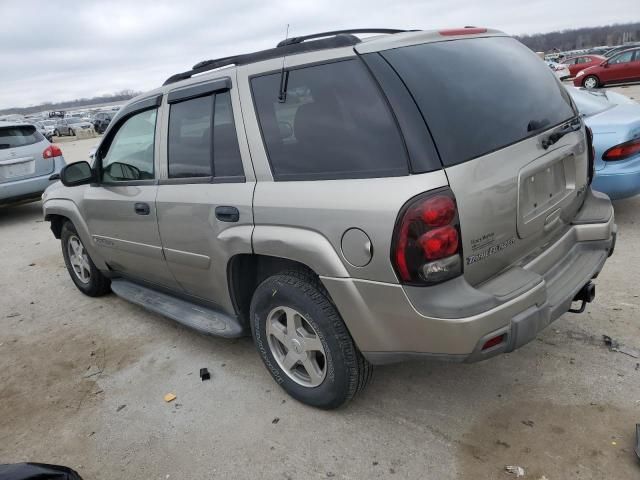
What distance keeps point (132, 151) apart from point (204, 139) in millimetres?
965

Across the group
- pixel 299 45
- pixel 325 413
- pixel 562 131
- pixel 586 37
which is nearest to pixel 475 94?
pixel 562 131

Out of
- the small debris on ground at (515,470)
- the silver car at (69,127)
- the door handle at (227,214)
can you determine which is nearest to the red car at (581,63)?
the door handle at (227,214)

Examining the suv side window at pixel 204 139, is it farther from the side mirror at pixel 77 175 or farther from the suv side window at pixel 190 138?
the side mirror at pixel 77 175

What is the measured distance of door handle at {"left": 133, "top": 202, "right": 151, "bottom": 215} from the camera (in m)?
3.47

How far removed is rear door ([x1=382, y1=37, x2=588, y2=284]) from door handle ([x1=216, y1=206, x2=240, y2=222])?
114 cm

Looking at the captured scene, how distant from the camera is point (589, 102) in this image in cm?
561

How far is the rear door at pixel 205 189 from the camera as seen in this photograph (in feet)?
9.27

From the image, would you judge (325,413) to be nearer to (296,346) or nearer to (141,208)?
(296,346)

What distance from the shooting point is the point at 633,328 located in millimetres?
3307

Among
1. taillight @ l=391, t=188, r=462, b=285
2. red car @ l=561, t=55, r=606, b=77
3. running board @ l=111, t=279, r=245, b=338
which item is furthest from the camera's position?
red car @ l=561, t=55, r=606, b=77

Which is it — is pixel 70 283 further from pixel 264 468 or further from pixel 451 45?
pixel 451 45

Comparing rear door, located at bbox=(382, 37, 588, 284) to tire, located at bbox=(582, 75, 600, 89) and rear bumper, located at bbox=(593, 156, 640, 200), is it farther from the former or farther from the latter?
tire, located at bbox=(582, 75, 600, 89)

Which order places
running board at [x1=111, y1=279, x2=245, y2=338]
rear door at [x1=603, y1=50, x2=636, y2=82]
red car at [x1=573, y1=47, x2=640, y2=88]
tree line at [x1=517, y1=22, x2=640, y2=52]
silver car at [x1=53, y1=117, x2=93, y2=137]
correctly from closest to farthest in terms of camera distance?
running board at [x1=111, y1=279, x2=245, y2=338]
red car at [x1=573, y1=47, x2=640, y2=88]
rear door at [x1=603, y1=50, x2=636, y2=82]
silver car at [x1=53, y1=117, x2=93, y2=137]
tree line at [x1=517, y1=22, x2=640, y2=52]

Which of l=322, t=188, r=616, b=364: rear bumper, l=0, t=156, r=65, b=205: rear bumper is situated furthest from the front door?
l=0, t=156, r=65, b=205: rear bumper
